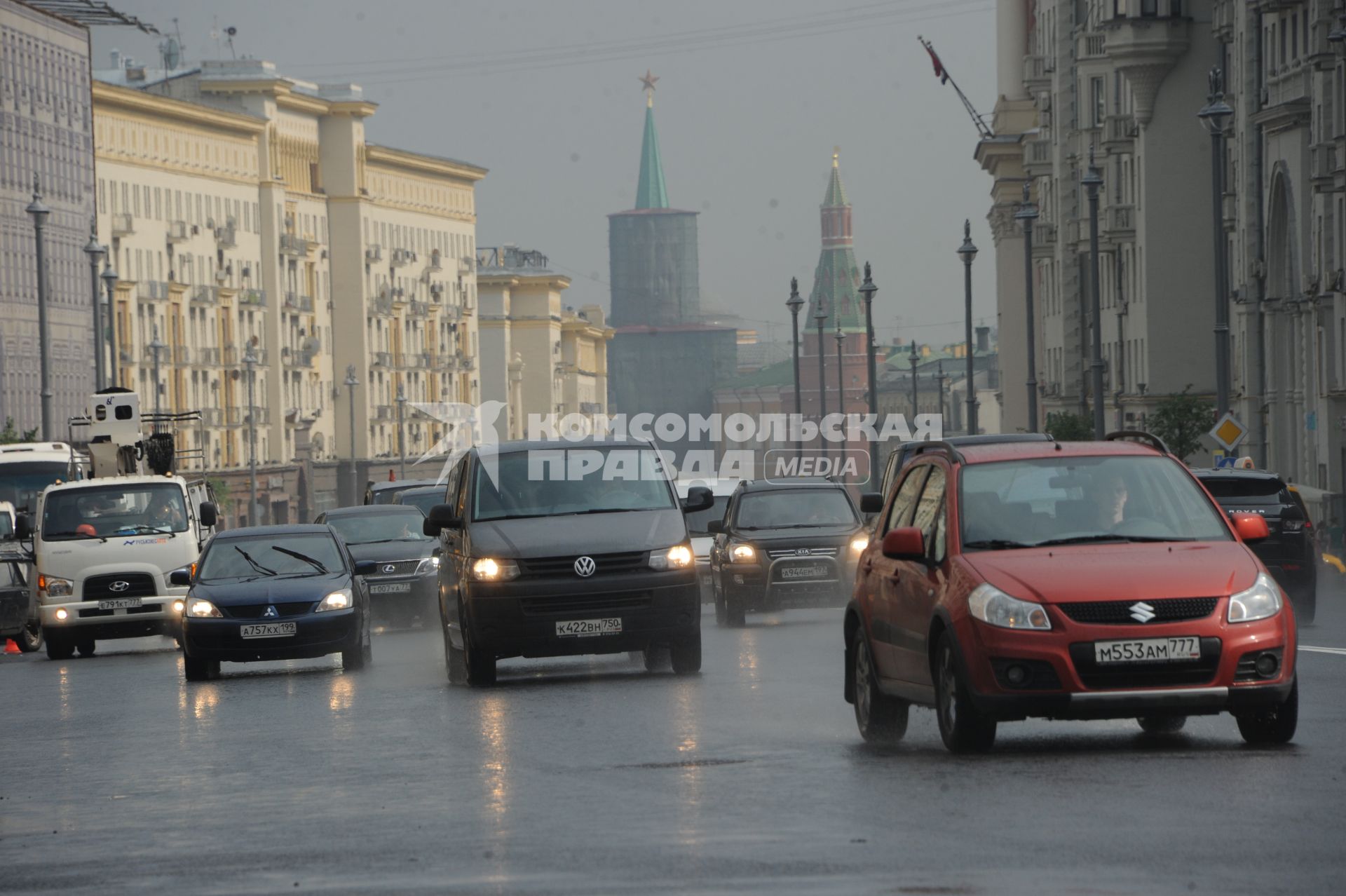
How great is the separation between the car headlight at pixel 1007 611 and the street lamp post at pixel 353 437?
11823 cm

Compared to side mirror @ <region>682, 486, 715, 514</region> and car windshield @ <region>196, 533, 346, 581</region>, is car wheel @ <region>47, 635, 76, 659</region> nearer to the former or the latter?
car windshield @ <region>196, 533, 346, 581</region>

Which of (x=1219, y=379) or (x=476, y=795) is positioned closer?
(x=476, y=795)

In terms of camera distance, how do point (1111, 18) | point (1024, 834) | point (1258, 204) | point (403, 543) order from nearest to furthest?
point (1024, 834), point (403, 543), point (1258, 204), point (1111, 18)

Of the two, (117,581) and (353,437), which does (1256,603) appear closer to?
(117,581)

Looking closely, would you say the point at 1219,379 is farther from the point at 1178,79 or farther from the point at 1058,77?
the point at 1058,77

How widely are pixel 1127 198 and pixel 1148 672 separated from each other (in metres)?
74.4

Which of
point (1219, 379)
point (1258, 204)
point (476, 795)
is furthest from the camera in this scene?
point (1258, 204)

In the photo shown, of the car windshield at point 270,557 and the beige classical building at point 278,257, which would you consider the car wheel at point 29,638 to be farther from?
the beige classical building at point 278,257

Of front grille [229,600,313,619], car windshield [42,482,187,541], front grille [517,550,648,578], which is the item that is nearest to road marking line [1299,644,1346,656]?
front grille [517,550,648,578]

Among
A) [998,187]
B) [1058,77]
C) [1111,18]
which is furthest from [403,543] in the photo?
[998,187]

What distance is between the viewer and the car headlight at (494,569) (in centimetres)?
2053

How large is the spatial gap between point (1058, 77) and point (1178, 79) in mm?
16890

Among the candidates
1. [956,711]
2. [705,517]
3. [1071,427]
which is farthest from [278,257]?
[956,711]

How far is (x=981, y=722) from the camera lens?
13.1 metres
